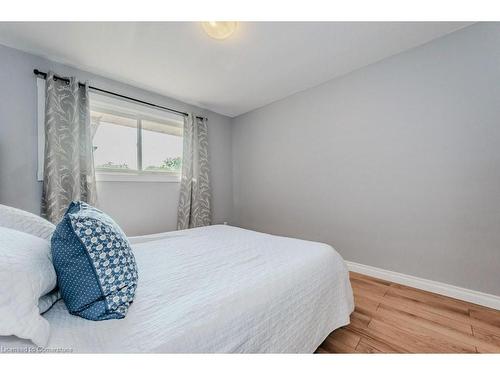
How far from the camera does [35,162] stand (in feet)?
6.89

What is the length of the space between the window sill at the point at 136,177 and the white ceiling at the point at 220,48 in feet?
3.73

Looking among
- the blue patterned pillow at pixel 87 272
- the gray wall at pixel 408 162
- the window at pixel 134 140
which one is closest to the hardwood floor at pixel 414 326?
the gray wall at pixel 408 162

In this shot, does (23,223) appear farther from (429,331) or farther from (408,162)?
(408,162)

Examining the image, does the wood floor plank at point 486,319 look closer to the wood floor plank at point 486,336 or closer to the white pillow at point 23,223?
the wood floor plank at point 486,336

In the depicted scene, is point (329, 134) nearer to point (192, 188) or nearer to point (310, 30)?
point (310, 30)

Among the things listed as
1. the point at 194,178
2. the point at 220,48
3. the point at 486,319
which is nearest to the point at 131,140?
the point at 194,178

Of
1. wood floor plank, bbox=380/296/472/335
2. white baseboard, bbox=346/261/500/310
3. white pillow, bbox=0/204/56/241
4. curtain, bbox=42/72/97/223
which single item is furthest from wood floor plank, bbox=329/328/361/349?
curtain, bbox=42/72/97/223

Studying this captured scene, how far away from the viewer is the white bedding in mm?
673

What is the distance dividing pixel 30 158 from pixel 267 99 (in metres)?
2.83

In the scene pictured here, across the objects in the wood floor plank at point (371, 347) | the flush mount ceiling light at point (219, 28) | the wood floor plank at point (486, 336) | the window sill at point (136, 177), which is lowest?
the wood floor plank at point (371, 347)

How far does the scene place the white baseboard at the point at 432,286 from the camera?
5.70 feet

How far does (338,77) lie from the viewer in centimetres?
258

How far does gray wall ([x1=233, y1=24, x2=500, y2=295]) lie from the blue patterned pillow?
2401 millimetres

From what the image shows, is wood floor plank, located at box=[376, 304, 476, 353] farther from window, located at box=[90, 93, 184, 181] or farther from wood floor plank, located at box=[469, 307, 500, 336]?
window, located at box=[90, 93, 184, 181]
